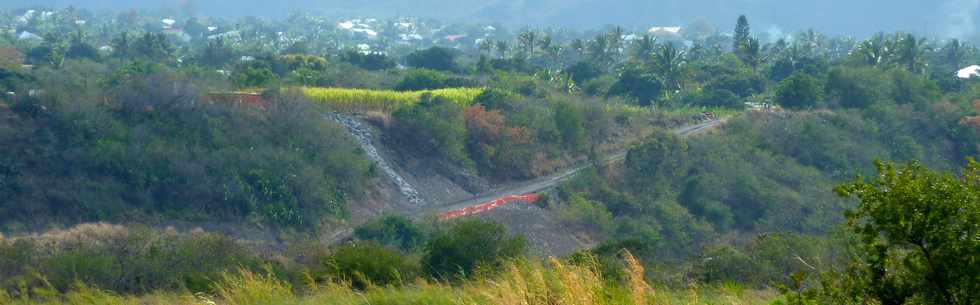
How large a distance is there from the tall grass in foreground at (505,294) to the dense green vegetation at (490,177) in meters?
0.05

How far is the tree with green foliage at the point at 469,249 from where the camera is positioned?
674 inches

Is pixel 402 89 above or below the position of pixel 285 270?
below

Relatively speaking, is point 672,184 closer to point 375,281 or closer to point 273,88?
point 273,88

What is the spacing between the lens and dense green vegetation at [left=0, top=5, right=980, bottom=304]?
9.58 m

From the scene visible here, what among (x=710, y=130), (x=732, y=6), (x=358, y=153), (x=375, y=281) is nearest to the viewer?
(x=375, y=281)

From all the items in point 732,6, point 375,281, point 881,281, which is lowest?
point 732,6

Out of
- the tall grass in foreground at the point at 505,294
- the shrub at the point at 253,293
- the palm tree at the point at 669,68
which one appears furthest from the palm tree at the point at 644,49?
the shrub at the point at 253,293

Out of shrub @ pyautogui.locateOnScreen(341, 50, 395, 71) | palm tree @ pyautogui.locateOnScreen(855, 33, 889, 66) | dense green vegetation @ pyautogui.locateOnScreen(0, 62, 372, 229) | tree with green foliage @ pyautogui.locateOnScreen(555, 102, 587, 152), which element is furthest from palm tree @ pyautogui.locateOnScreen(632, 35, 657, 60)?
dense green vegetation @ pyautogui.locateOnScreen(0, 62, 372, 229)

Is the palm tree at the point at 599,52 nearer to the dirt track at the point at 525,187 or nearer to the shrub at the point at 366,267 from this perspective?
the dirt track at the point at 525,187

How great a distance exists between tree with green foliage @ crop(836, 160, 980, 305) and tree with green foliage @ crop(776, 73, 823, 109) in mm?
46063

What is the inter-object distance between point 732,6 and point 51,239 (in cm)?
17291

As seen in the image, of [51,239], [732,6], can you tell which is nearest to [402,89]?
[51,239]

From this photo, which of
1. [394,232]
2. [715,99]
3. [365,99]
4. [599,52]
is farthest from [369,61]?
[394,232]

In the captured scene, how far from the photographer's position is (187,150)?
3388cm
